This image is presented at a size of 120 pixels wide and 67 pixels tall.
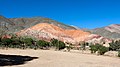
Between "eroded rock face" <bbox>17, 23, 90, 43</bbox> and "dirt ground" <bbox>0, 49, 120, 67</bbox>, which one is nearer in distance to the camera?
"dirt ground" <bbox>0, 49, 120, 67</bbox>

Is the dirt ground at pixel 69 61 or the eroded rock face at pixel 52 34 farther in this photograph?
the eroded rock face at pixel 52 34

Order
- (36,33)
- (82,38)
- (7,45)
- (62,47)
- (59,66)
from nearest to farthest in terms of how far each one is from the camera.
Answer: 1. (59,66)
2. (7,45)
3. (62,47)
4. (36,33)
5. (82,38)

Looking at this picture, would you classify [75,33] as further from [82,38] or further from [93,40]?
[93,40]

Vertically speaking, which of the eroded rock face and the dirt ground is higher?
the eroded rock face

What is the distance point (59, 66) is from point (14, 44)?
66146mm

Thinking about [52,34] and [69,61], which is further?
[52,34]

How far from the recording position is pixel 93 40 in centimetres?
15200

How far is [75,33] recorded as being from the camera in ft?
554

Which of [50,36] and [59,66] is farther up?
[50,36]

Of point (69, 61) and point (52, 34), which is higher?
point (52, 34)

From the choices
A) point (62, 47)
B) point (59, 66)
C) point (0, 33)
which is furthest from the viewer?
point (0, 33)

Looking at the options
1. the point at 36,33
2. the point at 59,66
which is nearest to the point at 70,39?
the point at 36,33

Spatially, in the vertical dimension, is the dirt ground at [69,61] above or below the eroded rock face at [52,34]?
below

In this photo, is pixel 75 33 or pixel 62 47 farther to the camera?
pixel 75 33
